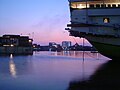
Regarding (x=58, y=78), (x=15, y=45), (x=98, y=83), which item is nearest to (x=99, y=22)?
(x=58, y=78)

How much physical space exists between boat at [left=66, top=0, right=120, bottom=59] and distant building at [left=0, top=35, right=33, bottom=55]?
287 feet

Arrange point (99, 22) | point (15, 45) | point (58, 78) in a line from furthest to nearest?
point (15, 45) < point (99, 22) < point (58, 78)

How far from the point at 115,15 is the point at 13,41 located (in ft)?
326

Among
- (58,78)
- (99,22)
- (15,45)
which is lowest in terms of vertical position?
(58,78)

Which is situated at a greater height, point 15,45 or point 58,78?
point 15,45

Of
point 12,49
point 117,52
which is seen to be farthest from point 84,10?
point 12,49

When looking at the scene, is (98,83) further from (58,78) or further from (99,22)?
(99,22)

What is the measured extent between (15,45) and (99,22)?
9406 cm

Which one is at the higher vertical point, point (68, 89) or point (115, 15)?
point (115, 15)

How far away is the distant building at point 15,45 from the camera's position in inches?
4880

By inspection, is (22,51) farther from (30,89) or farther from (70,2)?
(30,89)

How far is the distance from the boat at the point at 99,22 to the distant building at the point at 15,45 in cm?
8741

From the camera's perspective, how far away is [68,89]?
14.8 metres

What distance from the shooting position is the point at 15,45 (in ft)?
421
